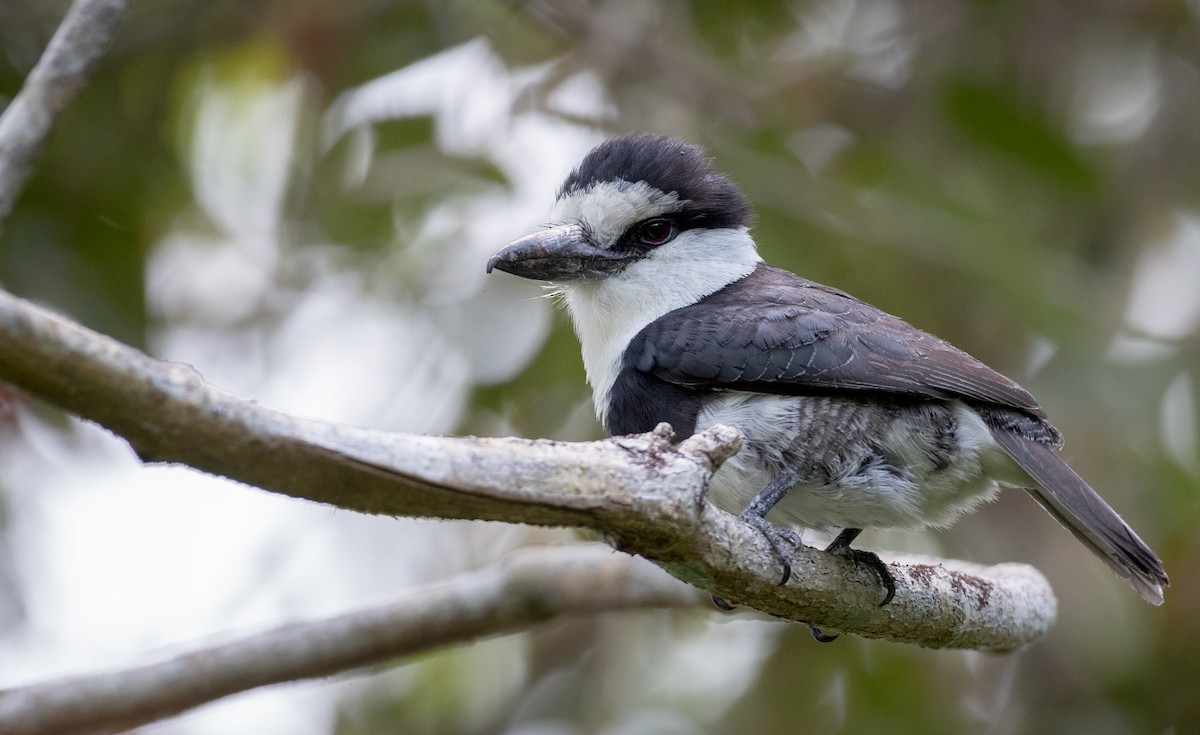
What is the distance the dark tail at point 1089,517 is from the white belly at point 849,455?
5 centimetres

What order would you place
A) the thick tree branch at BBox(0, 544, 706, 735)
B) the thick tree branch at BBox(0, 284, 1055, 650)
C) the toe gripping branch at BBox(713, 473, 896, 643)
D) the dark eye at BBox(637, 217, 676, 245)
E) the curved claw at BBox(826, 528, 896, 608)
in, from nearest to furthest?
the thick tree branch at BBox(0, 284, 1055, 650), the toe gripping branch at BBox(713, 473, 896, 643), the curved claw at BBox(826, 528, 896, 608), the thick tree branch at BBox(0, 544, 706, 735), the dark eye at BBox(637, 217, 676, 245)

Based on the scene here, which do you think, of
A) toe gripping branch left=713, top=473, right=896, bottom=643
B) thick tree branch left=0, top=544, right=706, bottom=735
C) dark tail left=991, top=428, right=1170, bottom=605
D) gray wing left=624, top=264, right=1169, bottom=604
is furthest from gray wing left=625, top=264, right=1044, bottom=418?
thick tree branch left=0, top=544, right=706, bottom=735

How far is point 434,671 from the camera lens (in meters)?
4.70

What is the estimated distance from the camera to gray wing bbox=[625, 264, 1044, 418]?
2676mm

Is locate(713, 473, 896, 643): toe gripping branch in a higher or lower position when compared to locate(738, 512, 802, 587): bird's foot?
lower

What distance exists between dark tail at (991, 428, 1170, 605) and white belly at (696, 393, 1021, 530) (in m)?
0.05

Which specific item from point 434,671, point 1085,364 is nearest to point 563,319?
point 434,671

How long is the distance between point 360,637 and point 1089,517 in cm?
181

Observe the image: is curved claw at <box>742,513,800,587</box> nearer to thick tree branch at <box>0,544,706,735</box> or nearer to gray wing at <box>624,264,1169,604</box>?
gray wing at <box>624,264,1169,604</box>

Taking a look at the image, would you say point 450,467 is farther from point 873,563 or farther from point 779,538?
point 873,563

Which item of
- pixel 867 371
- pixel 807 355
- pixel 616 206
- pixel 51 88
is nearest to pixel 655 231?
pixel 616 206

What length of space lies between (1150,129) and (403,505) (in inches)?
199

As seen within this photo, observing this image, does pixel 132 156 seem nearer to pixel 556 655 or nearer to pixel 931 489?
pixel 556 655

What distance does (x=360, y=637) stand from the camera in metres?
3.29
